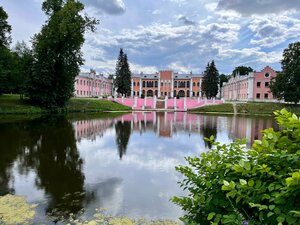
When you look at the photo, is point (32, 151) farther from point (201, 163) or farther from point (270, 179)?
point (270, 179)

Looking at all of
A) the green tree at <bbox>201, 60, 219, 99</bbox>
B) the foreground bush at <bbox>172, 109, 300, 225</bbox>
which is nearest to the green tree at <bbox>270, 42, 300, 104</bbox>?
the green tree at <bbox>201, 60, 219, 99</bbox>

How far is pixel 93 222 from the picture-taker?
5.06 m

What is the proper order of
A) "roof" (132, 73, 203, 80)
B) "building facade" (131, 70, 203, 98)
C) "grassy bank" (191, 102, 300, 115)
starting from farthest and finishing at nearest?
"roof" (132, 73, 203, 80)
"building facade" (131, 70, 203, 98)
"grassy bank" (191, 102, 300, 115)

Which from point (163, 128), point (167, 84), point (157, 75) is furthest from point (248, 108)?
point (157, 75)

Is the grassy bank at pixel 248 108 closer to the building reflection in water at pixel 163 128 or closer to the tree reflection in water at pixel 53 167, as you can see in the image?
the building reflection in water at pixel 163 128

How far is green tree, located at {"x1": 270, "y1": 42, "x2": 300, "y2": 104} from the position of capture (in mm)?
47716

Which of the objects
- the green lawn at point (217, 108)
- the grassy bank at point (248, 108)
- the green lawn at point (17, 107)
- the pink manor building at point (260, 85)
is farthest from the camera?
the pink manor building at point (260, 85)

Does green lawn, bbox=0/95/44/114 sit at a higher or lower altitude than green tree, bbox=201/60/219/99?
lower

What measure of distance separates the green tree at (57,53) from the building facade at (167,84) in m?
55.1

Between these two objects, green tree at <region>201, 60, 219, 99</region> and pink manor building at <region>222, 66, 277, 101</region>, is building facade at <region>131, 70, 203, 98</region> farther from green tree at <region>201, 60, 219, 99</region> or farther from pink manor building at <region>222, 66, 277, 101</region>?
pink manor building at <region>222, 66, 277, 101</region>

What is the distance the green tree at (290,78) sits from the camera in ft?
157

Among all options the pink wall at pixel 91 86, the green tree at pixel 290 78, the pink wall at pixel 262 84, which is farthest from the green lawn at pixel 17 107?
the pink wall at pixel 262 84

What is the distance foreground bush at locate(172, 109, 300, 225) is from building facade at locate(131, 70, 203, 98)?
90.5 m

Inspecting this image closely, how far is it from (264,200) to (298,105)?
55388 mm
